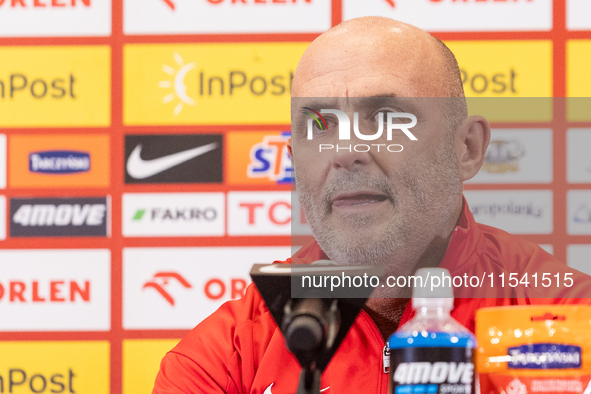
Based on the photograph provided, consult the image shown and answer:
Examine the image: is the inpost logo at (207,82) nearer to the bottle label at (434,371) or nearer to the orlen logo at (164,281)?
the orlen logo at (164,281)

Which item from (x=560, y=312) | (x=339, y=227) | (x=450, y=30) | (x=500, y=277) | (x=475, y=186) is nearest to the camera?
(x=560, y=312)

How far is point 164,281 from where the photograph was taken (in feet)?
4.66

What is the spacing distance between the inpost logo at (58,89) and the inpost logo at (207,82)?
0.07 metres

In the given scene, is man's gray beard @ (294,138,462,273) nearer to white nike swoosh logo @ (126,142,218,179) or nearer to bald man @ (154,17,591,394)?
bald man @ (154,17,591,394)

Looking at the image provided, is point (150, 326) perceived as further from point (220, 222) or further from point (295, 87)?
point (295, 87)

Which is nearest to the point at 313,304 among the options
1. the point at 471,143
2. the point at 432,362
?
the point at 432,362

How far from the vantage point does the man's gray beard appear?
72 centimetres

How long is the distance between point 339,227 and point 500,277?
26 centimetres

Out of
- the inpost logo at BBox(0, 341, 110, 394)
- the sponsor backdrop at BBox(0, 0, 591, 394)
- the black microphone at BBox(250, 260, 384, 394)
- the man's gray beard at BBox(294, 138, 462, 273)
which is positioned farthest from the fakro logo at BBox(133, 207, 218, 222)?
the black microphone at BBox(250, 260, 384, 394)

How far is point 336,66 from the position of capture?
0.76 m

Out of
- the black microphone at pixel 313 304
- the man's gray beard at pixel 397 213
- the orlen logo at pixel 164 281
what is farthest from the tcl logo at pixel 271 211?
the black microphone at pixel 313 304

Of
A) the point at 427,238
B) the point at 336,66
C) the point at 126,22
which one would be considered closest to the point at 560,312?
the point at 427,238

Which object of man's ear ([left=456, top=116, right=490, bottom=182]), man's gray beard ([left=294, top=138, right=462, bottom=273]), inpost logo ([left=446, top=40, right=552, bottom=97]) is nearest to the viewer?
man's gray beard ([left=294, top=138, right=462, bottom=273])

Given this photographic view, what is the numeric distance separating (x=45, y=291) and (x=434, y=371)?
1.18 m
